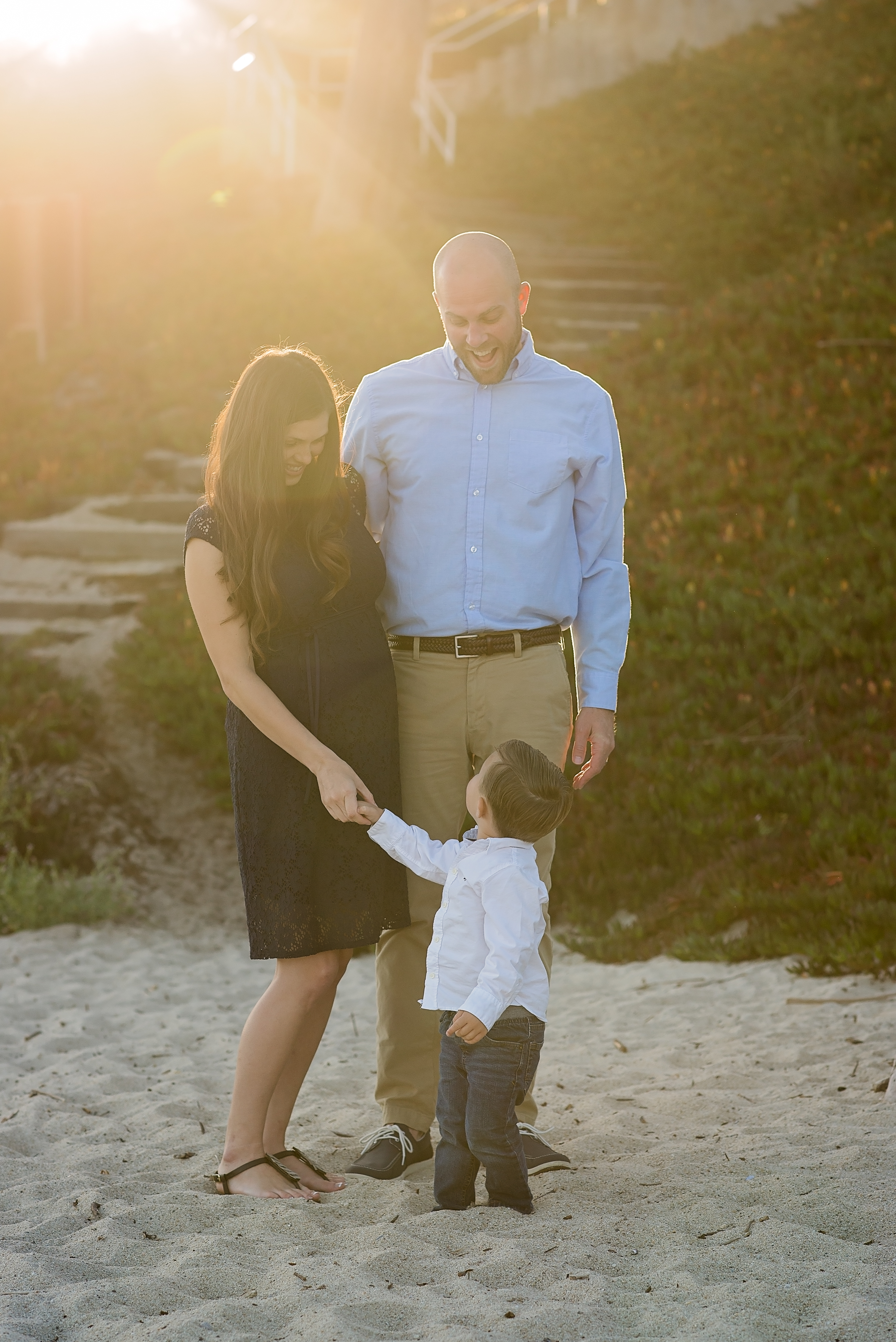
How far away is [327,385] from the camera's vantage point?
126 inches

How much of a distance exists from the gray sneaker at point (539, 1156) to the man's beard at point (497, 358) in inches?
86.0

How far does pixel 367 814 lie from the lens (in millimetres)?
3020

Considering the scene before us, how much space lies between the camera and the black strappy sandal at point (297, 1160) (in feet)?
10.8

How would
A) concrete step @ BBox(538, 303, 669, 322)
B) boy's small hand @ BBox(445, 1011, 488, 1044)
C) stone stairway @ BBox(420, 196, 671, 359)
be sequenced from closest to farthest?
boy's small hand @ BBox(445, 1011, 488, 1044), stone stairway @ BBox(420, 196, 671, 359), concrete step @ BBox(538, 303, 669, 322)

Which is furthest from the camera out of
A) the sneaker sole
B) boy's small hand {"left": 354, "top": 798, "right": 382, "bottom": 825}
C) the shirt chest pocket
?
the shirt chest pocket

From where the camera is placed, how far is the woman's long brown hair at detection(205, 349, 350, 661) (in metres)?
3.07

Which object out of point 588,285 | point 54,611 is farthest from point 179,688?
point 588,285

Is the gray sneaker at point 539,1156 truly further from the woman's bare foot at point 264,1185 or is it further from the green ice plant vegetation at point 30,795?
the green ice plant vegetation at point 30,795

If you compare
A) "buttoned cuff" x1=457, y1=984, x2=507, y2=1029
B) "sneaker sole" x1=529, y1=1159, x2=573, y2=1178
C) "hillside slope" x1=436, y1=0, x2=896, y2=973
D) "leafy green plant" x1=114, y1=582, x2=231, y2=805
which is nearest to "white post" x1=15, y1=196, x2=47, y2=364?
"leafy green plant" x1=114, y1=582, x2=231, y2=805

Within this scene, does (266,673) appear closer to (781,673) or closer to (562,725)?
(562,725)

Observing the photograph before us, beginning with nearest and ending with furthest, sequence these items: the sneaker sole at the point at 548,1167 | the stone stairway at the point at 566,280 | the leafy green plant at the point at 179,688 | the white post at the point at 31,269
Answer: the sneaker sole at the point at 548,1167 → the leafy green plant at the point at 179,688 → the stone stairway at the point at 566,280 → the white post at the point at 31,269

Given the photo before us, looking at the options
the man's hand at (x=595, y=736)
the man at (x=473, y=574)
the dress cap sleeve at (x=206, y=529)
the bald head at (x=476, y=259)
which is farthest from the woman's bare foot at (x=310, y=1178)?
the bald head at (x=476, y=259)

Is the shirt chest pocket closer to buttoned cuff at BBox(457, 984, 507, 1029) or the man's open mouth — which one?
the man's open mouth

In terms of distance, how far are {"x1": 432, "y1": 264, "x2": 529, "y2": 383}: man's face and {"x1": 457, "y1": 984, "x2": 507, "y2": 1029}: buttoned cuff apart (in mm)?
1775
